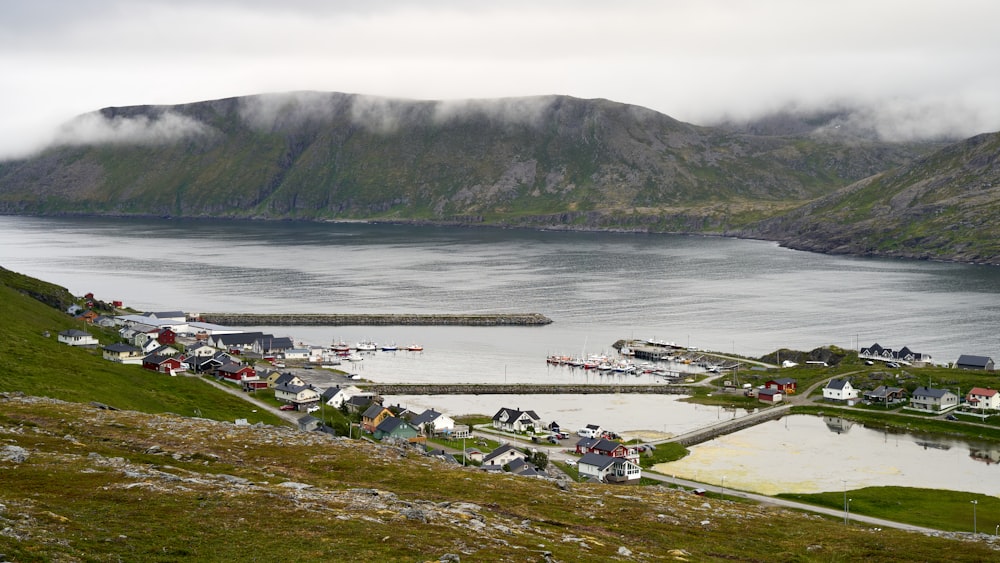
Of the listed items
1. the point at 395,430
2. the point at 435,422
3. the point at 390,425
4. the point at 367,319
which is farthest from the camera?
the point at 367,319

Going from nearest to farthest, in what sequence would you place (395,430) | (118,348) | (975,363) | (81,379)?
(81,379)
(395,430)
(118,348)
(975,363)

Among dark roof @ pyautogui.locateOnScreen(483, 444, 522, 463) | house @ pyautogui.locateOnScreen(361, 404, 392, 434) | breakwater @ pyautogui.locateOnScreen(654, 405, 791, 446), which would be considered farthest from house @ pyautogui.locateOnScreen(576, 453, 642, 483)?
house @ pyautogui.locateOnScreen(361, 404, 392, 434)

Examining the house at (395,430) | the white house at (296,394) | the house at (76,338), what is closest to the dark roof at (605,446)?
the house at (395,430)

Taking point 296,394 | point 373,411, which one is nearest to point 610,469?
point 373,411

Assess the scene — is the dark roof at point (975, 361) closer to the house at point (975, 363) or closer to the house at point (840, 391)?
the house at point (975, 363)

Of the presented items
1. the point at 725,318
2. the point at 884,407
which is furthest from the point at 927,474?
the point at 725,318

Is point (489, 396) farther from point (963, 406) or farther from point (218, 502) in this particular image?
point (218, 502)

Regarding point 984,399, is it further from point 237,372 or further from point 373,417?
point 237,372
